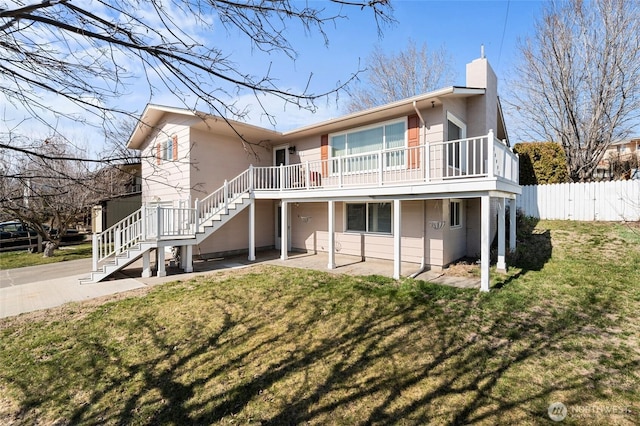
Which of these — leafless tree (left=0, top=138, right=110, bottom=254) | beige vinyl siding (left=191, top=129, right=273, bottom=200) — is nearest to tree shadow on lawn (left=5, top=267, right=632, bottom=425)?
leafless tree (left=0, top=138, right=110, bottom=254)

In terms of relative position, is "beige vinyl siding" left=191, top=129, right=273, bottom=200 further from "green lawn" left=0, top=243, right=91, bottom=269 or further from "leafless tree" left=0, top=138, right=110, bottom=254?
"leafless tree" left=0, top=138, right=110, bottom=254

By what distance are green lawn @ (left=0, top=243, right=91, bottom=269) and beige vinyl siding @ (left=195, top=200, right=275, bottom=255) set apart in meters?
6.27

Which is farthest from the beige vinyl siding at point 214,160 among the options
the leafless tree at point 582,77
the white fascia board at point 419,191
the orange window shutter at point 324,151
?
the leafless tree at point 582,77

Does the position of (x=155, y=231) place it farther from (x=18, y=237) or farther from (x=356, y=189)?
(x=18, y=237)

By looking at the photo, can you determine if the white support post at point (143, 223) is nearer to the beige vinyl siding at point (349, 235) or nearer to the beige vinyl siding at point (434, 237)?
A: the beige vinyl siding at point (349, 235)

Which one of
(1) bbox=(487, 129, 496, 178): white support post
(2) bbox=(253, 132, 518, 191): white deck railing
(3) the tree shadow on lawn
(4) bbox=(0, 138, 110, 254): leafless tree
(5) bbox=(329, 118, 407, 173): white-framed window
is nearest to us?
(4) bbox=(0, 138, 110, 254): leafless tree

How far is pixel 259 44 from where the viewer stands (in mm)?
2270

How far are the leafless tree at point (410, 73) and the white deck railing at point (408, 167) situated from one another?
11.8m

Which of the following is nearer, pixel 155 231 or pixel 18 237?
pixel 155 231

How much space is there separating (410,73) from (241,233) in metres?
16.9

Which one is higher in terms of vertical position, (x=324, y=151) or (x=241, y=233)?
(x=324, y=151)

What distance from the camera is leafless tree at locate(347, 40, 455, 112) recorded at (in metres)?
20.9

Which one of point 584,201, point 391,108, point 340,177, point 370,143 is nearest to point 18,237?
point 340,177

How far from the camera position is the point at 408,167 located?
914 centimetres
